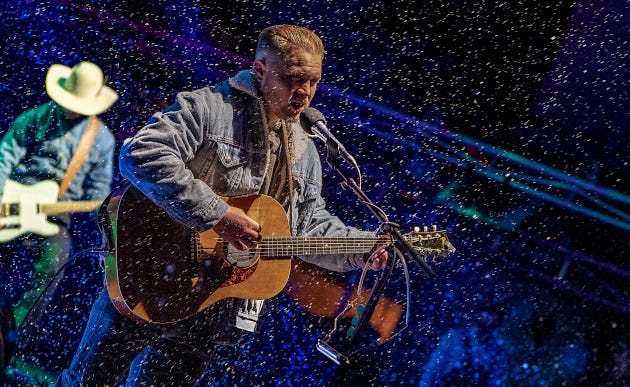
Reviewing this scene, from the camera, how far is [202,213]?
2.29 meters

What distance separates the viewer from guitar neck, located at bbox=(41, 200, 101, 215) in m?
4.56

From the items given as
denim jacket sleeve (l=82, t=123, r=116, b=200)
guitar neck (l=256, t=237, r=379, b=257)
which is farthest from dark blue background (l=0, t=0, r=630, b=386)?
guitar neck (l=256, t=237, r=379, b=257)

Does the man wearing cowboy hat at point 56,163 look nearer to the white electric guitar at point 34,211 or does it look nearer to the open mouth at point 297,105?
the white electric guitar at point 34,211

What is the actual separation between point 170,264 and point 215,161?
1.77ft

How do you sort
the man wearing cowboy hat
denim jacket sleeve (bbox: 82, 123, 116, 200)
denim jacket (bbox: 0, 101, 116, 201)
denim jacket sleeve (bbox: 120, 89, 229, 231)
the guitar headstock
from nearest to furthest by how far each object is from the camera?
denim jacket sleeve (bbox: 120, 89, 229, 231), the guitar headstock, denim jacket (bbox: 0, 101, 116, 201), the man wearing cowboy hat, denim jacket sleeve (bbox: 82, 123, 116, 200)

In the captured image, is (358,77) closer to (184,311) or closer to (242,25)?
(242,25)

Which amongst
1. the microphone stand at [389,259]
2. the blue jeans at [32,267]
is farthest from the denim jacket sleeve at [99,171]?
the microphone stand at [389,259]

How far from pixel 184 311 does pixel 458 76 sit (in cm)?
378

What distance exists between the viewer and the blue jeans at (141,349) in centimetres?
232

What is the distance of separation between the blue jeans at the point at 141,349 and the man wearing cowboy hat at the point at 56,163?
247cm

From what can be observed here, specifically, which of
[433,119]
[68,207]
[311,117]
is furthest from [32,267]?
[433,119]

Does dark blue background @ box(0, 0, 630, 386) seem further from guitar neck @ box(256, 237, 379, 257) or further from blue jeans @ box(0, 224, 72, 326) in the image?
guitar neck @ box(256, 237, 379, 257)

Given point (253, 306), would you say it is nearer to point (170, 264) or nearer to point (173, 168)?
point (170, 264)

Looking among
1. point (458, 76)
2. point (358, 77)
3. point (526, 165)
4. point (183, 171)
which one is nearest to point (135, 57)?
point (358, 77)
